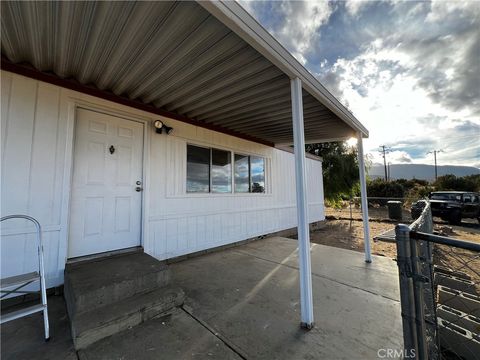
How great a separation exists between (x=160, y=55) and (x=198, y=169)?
2.35m

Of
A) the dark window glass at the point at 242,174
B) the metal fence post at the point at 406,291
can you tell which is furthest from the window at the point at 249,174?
the metal fence post at the point at 406,291

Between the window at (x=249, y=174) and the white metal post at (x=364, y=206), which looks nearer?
the white metal post at (x=364, y=206)

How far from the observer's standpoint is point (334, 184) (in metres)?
11.6

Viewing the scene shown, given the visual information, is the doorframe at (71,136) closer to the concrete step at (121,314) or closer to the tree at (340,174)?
the concrete step at (121,314)

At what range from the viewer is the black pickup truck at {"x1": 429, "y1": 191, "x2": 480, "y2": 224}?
848cm

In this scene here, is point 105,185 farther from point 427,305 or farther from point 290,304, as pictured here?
point 427,305

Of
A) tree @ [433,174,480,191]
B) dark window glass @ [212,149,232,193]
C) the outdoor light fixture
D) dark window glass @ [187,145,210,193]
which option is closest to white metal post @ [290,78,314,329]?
the outdoor light fixture

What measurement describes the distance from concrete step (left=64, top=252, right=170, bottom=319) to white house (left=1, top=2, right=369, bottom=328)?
39 cm

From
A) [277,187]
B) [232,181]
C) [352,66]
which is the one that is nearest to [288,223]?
[277,187]

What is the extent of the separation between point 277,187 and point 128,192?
423 centimetres

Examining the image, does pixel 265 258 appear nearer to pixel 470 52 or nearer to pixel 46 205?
pixel 46 205

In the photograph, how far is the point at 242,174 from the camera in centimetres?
517

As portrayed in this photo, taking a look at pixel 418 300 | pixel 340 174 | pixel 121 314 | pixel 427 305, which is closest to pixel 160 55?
pixel 121 314

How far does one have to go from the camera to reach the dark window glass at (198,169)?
401 centimetres
